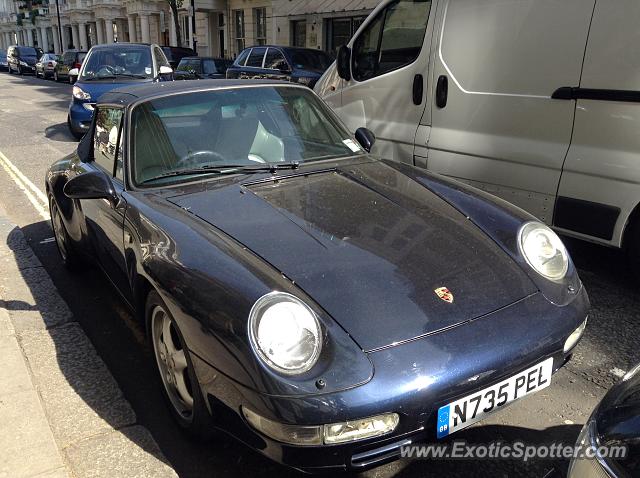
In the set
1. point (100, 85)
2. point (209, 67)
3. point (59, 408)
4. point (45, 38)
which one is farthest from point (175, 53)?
point (45, 38)

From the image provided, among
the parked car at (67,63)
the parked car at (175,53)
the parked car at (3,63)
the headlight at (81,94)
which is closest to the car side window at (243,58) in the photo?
the headlight at (81,94)

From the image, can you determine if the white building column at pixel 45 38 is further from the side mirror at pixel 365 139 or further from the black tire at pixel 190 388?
the black tire at pixel 190 388

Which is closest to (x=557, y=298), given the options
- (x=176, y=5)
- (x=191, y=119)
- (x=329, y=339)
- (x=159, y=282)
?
(x=329, y=339)

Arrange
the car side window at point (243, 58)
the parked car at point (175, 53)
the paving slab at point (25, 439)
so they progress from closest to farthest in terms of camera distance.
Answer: the paving slab at point (25, 439)
the car side window at point (243, 58)
the parked car at point (175, 53)

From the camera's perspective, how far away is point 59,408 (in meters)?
2.77

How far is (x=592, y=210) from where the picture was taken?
379 cm

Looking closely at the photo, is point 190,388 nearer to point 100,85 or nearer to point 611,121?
point 611,121

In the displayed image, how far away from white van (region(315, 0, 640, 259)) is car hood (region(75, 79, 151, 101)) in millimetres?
6313

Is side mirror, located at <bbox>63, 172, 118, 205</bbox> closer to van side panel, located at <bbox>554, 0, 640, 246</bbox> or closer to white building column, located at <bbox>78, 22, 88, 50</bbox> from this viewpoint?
van side panel, located at <bbox>554, 0, 640, 246</bbox>

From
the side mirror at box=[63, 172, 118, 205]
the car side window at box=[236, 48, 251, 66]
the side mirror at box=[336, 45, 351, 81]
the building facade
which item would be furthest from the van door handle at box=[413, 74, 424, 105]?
the building facade

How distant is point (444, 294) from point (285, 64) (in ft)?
37.8

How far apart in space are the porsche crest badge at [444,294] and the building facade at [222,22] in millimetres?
18512

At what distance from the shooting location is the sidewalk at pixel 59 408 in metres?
2.36
